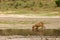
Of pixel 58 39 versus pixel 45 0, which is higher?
pixel 58 39

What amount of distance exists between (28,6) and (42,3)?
182 cm

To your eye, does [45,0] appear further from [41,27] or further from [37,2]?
[41,27]

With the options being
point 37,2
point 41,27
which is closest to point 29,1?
point 37,2

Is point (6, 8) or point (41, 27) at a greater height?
point (41, 27)

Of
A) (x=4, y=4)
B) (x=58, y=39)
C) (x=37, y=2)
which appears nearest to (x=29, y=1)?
(x=37, y=2)

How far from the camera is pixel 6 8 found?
26.5 metres

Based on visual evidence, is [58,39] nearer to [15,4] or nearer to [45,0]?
[15,4]

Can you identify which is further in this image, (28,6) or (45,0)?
(45,0)

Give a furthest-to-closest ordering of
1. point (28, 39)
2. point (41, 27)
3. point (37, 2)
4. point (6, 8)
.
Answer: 1. point (37, 2)
2. point (6, 8)
3. point (41, 27)
4. point (28, 39)

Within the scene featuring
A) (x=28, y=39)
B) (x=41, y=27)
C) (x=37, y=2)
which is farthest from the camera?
(x=37, y=2)

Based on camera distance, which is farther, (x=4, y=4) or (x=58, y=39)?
(x=4, y=4)

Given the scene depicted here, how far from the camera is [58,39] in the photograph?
9.32 meters

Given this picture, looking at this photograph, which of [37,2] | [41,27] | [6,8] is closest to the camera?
[41,27]

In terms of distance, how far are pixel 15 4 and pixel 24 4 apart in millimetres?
994
